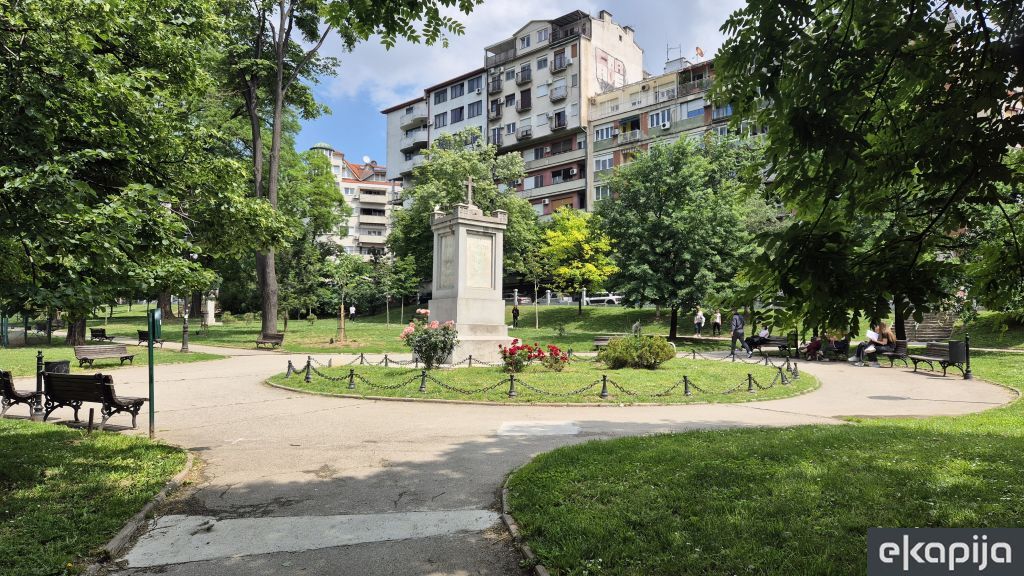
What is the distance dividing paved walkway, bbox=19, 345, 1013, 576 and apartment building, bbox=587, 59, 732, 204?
3862 cm

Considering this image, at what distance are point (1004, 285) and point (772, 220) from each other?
113 feet

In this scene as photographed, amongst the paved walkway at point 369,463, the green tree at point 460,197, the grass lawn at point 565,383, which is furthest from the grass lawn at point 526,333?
the paved walkway at point 369,463

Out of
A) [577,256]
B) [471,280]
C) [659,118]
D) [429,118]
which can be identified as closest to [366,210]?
[429,118]

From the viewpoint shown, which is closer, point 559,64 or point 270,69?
point 270,69

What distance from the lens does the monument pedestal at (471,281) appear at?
58.7ft

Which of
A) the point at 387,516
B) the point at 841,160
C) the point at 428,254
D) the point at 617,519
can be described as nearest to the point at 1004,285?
the point at 841,160

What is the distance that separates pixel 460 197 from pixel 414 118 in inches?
1261

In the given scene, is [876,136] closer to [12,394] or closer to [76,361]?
[12,394]

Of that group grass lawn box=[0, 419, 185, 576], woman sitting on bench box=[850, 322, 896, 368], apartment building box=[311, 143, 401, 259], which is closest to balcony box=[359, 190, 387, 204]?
apartment building box=[311, 143, 401, 259]

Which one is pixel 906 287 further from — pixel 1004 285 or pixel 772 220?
pixel 772 220

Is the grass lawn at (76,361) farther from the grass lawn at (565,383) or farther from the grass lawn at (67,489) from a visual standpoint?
the grass lawn at (67,489)

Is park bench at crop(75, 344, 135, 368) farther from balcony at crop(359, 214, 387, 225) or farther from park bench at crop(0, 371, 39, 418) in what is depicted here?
balcony at crop(359, 214, 387, 225)

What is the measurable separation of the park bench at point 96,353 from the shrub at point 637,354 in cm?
1562

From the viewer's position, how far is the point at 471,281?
18.3m
